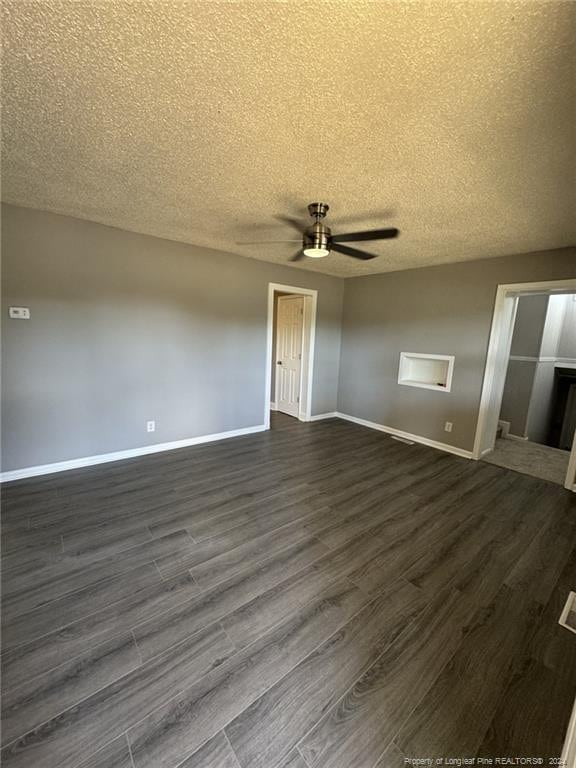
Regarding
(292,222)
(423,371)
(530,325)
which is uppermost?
(292,222)

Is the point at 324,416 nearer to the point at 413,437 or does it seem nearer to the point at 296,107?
the point at 413,437

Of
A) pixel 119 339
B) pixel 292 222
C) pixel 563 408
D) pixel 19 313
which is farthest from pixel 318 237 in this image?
pixel 563 408

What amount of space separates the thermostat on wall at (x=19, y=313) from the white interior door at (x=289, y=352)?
355 cm

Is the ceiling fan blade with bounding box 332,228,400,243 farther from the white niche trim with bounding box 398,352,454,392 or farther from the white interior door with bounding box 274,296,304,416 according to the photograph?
the white interior door with bounding box 274,296,304,416

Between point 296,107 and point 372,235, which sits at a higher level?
point 296,107

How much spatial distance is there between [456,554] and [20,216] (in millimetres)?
4516

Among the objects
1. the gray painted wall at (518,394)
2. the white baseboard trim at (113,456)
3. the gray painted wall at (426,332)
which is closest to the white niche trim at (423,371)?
the gray painted wall at (426,332)

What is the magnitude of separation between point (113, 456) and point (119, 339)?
132 centimetres

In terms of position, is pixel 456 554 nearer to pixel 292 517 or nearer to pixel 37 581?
pixel 292 517

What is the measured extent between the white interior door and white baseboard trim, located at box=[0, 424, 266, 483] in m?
1.17

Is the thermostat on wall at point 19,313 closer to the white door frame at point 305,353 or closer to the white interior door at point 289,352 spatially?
the white door frame at point 305,353

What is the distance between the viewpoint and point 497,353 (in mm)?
3650

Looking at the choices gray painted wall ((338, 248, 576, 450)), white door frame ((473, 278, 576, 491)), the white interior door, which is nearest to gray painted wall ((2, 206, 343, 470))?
the white interior door

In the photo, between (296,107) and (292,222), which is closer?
(296,107)
